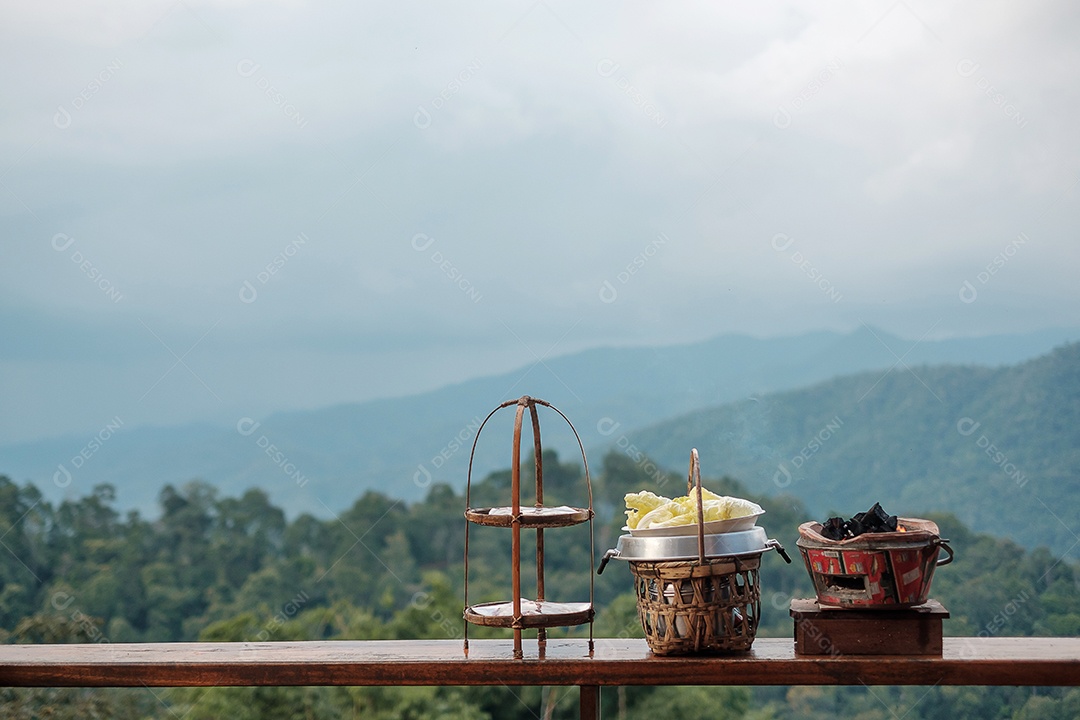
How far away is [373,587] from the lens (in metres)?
9.34

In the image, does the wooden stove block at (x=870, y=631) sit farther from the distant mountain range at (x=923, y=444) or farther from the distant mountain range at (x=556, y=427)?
the distant mountain range at (x=556, y=427)

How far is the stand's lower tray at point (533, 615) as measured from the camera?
215 cm

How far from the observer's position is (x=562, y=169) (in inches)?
385

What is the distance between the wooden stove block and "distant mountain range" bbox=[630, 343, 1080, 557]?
5326 mm

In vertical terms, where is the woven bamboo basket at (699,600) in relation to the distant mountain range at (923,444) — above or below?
below

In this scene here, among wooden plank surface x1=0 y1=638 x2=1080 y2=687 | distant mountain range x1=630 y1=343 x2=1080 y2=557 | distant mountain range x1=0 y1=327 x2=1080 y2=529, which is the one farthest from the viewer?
distant mountain range x1=0 y1=327 x2=1080 y2=529

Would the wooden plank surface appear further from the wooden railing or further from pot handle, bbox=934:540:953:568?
pot handle, bbox=934:540:953:568

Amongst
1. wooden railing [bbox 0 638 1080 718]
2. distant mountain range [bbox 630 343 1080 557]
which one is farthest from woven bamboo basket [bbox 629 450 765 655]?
distant mountain range [bbox 630 343 1080 557]

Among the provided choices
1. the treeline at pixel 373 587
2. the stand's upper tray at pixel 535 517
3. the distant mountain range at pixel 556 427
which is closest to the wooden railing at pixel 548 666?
the stand's upper tray at pixel 535 517

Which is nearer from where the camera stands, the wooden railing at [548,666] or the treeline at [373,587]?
the wooden railing at [548,666]

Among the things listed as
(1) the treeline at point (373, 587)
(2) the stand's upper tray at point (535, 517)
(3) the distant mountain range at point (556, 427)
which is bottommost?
(1) the treeline at point (373, 587)

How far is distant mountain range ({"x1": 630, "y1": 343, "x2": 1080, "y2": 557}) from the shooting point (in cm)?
752

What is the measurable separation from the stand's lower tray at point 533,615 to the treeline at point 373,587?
A: 12.7ft

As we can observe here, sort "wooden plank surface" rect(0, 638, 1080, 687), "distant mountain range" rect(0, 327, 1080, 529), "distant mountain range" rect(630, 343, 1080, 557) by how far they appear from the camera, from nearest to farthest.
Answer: "wooden plank surface" rect(0, 638, 1080, 687)
"distant mountain range" rect(630, 343, 1080, 557)
"distant mountain range" rect(0, 327, 1080, 529)
